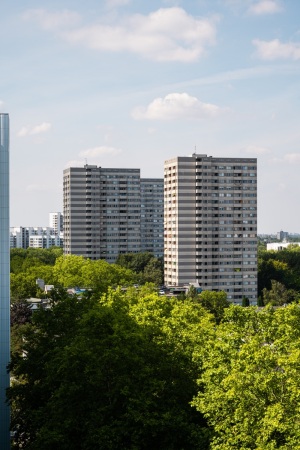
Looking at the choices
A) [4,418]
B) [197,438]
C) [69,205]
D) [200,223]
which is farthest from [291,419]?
[69,205]

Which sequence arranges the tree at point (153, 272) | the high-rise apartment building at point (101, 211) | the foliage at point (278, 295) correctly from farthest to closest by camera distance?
the high-rise apartment building at point (101, 211), the tree at point (153, 272), the foliage at point (278, 295)

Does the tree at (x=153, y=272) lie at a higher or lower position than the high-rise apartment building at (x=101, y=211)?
lower

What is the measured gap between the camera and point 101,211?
562 ft

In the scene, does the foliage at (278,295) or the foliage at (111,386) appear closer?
the foliage at (111,386)

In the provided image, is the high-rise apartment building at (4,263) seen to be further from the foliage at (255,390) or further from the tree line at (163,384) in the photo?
the foliage at (255,390)

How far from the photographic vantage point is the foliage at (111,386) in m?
32.2

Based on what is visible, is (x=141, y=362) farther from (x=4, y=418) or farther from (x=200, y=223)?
(x=200, y=223)

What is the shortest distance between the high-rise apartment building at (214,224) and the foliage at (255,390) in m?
95.2

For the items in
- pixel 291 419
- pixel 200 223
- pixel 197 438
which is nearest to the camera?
pixel 291 419

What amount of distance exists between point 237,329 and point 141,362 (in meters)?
5.53

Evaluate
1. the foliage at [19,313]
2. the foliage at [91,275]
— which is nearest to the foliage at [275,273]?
the foliage at [91,275]

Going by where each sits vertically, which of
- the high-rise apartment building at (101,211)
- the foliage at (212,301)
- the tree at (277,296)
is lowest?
the tree at (277,296)

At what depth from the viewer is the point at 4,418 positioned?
132ft

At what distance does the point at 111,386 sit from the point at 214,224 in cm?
9722
